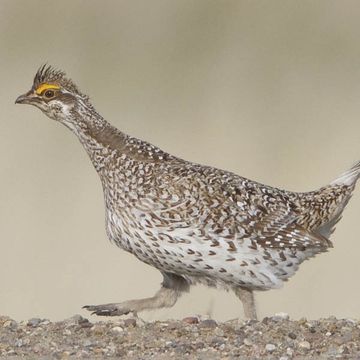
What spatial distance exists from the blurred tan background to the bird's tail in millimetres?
1754

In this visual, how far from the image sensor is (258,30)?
17547mm

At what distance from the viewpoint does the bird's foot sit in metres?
12.9

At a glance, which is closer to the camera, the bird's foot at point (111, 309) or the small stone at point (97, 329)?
the small stone at point (97, 329)

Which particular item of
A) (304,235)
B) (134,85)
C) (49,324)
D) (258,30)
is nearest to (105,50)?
(134,85)

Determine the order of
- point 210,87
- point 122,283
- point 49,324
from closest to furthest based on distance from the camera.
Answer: point 49,324, point 122,283, point 210,87

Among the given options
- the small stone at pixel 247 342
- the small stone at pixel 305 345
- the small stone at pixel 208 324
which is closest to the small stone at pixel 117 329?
the small stone at pixel 208 324

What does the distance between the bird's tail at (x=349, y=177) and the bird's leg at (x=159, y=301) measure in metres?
1.62

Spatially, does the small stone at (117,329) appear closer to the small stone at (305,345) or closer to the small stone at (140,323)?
the small stone at (140,323)

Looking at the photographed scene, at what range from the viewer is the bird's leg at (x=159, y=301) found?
1295 cm

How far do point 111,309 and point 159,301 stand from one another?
15.4 inches

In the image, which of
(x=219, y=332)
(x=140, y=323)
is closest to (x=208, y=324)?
(x=219, y=332)

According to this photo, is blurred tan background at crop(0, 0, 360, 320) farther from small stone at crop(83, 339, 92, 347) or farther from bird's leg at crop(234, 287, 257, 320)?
small stone at crop(83, 339, 92, 347)

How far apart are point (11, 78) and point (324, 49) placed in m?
3.15

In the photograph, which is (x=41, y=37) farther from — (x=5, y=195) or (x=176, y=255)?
(x=176, y=255)
